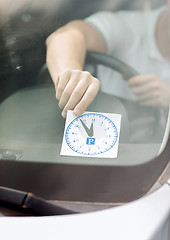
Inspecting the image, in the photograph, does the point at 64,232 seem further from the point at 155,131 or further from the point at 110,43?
the point at 110,43

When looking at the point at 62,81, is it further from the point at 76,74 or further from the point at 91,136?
the point at 91,136

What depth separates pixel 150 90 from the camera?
126 centimetres

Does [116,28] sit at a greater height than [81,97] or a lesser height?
greater

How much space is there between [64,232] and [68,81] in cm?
45

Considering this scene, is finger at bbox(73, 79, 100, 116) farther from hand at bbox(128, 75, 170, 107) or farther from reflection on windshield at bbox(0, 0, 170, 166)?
hand at bbox(128, 75, 170, 107)

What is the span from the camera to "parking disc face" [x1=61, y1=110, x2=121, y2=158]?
1.17 metres

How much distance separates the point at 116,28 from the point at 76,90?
0.91ft

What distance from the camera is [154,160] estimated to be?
1186mm

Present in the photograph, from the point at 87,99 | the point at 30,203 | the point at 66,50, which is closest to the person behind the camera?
the point at 30,203

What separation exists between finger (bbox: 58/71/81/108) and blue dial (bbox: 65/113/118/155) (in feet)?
0.22

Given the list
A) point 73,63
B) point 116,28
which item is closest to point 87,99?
point 73,63

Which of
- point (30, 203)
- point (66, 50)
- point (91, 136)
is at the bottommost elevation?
point (30, 203)

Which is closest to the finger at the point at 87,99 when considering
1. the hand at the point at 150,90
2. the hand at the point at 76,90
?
the hand at the point at 76,90

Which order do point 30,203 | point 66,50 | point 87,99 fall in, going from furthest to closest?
1. point 66,50
2. point 87,99
3. point 30,203
